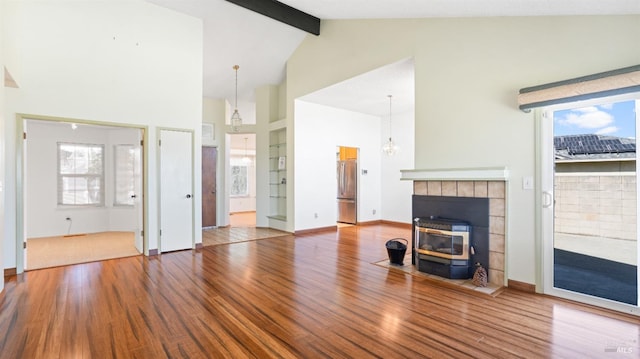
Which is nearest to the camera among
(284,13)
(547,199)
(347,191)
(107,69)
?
(547,199)

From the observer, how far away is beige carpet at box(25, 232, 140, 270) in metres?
4.55

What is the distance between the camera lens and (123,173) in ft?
23.5

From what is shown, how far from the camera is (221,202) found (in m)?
8.02

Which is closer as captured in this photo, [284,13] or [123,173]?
[284,13]

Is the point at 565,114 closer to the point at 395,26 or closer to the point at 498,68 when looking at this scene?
the point at 498,68

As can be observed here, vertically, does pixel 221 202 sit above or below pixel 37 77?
below

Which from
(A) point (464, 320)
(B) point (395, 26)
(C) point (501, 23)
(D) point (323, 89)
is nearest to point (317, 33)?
(D) point (323, 89)

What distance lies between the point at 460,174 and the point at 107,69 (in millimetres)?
4971

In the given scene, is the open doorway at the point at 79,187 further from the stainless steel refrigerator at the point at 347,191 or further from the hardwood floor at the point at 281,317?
the stainless steel refrigerator at the point at 347,191

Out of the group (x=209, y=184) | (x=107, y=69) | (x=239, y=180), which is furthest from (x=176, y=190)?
(x=239, y=180)

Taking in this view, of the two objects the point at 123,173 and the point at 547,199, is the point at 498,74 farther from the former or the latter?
the point at 123,173

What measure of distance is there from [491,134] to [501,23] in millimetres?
1195

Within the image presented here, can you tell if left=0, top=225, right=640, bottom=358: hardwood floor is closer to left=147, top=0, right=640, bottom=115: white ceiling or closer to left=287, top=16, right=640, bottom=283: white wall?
left=287, top=16, right=640, bottom=283: white wall

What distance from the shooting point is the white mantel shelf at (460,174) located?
3.40 m
